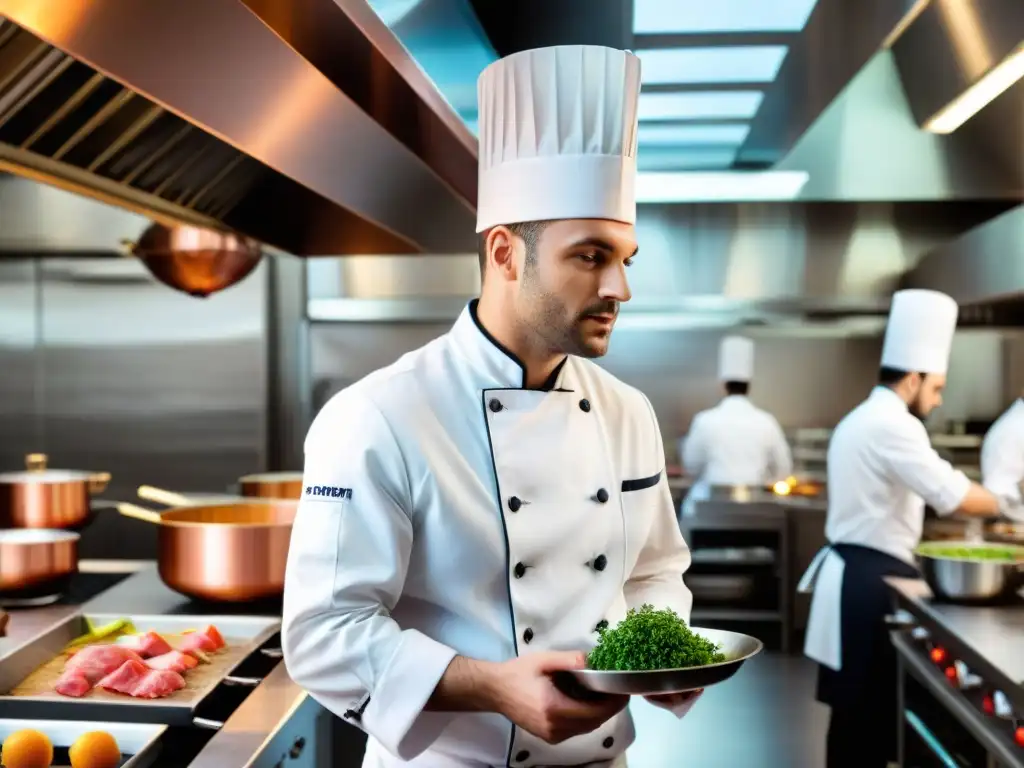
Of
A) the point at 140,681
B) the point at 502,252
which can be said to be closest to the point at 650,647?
the point at 502,252

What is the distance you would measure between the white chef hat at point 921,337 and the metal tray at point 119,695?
88.9 inches

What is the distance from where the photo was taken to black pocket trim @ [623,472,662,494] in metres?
1.47

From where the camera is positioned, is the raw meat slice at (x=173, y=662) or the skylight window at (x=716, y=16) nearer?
the raw meat slice at (x=173, y=662)

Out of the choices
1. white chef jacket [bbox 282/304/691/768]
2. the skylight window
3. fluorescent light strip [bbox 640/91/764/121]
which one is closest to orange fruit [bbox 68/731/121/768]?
white chef jacket [bbox 282/304/691/768]

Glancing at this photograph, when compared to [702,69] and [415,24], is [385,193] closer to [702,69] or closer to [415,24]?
[415,24]

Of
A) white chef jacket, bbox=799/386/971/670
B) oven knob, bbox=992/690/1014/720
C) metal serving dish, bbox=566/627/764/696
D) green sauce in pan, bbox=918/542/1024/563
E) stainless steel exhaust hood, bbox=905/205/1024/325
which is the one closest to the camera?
metal serving dish, bbox=566/627/764/696

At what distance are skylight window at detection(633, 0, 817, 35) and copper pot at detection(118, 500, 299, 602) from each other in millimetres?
1531

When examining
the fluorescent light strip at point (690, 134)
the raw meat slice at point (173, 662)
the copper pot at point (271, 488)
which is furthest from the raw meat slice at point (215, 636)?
the fluorescent light strip at point (690, 134)

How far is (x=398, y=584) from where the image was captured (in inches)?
49.3

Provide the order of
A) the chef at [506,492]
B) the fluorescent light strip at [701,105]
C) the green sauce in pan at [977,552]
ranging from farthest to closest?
the fluorescent light strip at [701,105] → the green sauce in pan at [977,552] → the chef at [506,492]

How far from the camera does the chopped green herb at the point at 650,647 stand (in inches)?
44.3

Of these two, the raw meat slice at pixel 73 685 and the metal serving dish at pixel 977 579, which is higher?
the raw meat slice at pixel 73 685

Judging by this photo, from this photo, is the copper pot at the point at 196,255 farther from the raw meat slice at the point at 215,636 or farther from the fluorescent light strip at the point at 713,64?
the fluorescent light strip at the point at 713,64

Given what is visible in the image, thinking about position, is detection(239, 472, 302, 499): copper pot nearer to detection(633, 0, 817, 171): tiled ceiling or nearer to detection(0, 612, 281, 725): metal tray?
detection(0, 612, 281, 725): metal tray
